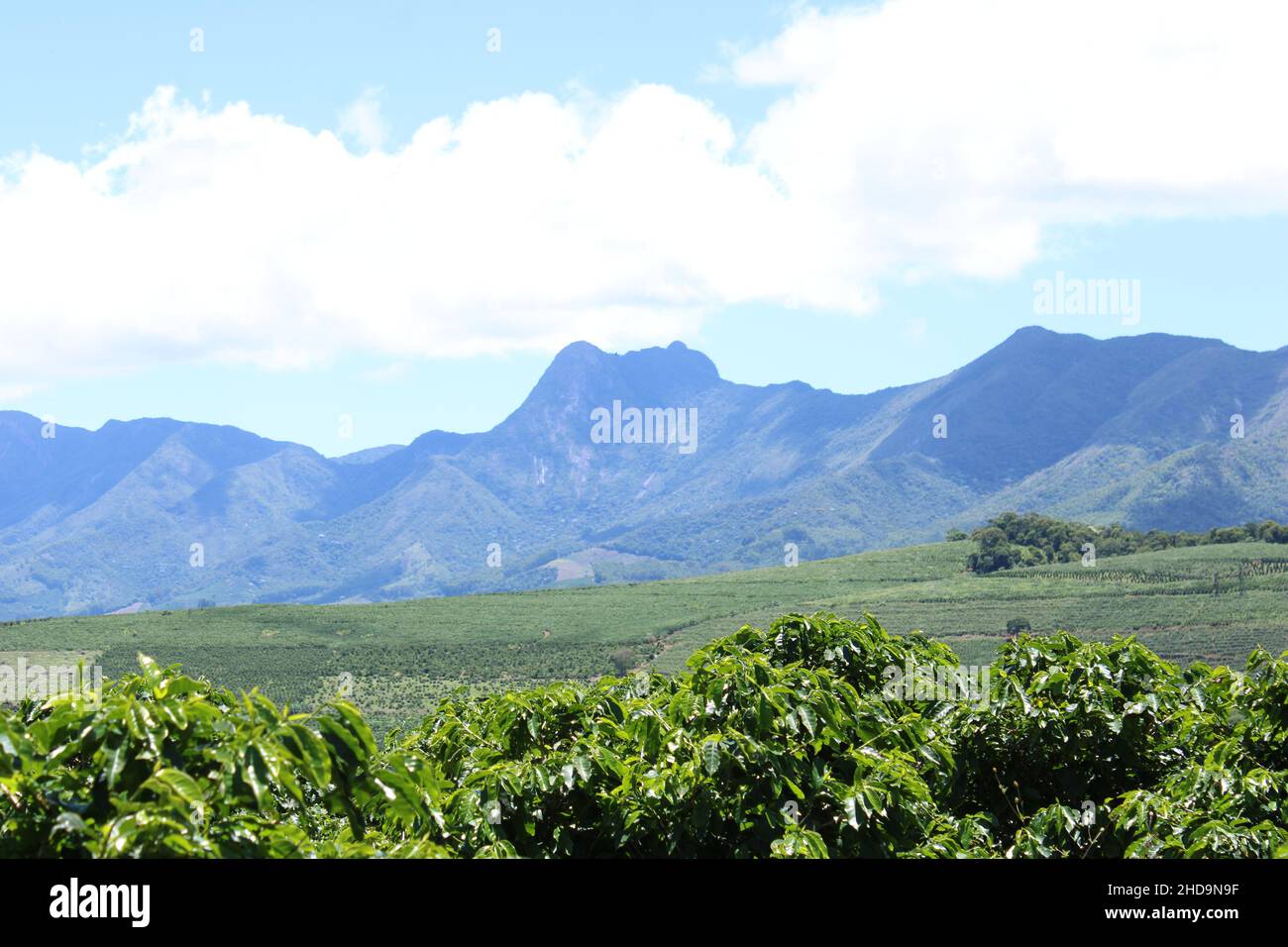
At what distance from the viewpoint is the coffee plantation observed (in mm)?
5422

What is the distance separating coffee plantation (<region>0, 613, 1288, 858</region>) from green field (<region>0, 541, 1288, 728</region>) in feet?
223

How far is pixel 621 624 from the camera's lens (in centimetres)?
13988

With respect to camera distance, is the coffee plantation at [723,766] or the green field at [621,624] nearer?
the coffee plantation at [723,766]

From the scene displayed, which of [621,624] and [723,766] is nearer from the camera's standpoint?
[723,766]

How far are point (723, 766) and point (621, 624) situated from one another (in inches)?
5204

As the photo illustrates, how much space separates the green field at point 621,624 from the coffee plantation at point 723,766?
68023 millimetres

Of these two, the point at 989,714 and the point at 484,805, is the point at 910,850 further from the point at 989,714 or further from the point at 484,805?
the point at 484,805

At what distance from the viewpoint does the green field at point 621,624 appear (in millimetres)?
100000

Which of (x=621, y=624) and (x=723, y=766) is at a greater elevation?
(x=723, y=766)

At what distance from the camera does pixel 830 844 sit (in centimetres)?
894

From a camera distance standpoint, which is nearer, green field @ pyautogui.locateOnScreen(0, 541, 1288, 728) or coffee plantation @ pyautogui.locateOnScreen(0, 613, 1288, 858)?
coffee plantation @ pyautogui.locateOnScreen(0, 613, 1288, 858)

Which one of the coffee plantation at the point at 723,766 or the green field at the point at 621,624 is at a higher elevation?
the coffee plantation at the point at 723,766

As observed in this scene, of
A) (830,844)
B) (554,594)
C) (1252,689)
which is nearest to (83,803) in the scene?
(830,844)
